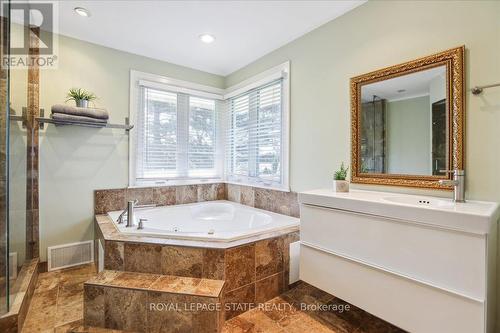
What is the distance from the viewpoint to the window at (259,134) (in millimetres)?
2693

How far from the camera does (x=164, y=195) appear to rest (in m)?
3.03

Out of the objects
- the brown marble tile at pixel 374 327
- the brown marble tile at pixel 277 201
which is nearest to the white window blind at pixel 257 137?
the brown marble tile at pixel 277 201

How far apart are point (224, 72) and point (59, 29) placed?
1.86 meters

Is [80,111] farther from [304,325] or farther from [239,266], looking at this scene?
[304,325]

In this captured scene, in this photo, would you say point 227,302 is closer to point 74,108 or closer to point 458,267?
point 458,267

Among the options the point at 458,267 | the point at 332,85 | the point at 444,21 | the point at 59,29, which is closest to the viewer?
the point at 458,267

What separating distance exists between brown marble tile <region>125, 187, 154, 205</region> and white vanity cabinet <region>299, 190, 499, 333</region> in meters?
1.99

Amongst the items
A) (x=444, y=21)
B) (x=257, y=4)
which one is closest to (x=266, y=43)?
(x=257, y=4)

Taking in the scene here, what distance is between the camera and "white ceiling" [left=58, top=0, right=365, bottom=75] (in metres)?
2.03

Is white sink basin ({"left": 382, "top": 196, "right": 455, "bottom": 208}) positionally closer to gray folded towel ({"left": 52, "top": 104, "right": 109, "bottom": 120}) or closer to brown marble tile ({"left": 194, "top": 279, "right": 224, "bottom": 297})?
brown marble tile ({"left": 194, "top": 279, "right": 224, "bottom": 297})

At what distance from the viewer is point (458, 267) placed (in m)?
1.12

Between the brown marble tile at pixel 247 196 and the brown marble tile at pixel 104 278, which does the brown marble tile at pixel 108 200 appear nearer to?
the brown marble tile at pixel 104 278

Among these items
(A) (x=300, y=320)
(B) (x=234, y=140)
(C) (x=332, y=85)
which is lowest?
(A) (x=300, y=320)

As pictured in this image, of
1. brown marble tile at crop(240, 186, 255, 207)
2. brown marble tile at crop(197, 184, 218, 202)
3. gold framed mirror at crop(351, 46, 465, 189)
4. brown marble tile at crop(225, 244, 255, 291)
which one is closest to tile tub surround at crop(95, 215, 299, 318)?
brown marble tile at crop(225, 244, 255, 291)
